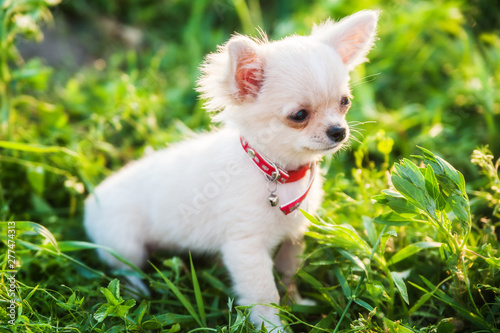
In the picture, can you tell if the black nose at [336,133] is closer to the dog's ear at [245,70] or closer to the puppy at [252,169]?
the puppy at [252,169]

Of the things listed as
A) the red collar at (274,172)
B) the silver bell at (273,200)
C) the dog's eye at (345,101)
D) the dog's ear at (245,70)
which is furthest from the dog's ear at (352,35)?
the silver bell at (273,200)

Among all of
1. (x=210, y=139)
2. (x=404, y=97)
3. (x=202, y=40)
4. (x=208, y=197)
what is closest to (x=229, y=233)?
(x=208, y=197)

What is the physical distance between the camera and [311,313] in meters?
2.45

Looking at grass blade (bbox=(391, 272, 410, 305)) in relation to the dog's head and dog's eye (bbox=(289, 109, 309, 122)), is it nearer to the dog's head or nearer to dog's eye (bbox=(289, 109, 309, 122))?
the dog's head

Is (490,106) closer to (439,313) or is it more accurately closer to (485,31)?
(485,31)

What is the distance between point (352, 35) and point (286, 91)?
0.65 metres

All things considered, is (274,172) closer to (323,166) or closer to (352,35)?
(352,35)

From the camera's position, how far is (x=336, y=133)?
213 centimetres

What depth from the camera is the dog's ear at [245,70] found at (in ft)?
6.73

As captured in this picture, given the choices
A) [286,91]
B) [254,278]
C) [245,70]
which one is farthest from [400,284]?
[245,70]

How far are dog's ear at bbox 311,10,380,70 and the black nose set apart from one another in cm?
57

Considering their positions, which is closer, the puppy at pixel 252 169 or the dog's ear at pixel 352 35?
the puppy at pixel 252 169

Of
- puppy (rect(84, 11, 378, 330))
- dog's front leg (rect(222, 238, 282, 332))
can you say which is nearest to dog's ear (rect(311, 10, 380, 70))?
puppy (rect(84, 11, 378, 330))

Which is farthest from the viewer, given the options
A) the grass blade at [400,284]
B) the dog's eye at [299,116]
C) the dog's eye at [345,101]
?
the dog's eye at [345,101]
